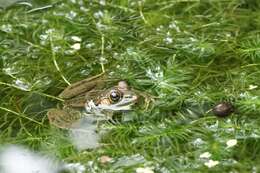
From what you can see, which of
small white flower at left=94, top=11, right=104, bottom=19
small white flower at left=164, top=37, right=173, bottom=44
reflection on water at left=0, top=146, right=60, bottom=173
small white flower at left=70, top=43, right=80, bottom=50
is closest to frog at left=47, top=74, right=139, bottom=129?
reflection on water at left=0, top=146, right=60, bottom=173

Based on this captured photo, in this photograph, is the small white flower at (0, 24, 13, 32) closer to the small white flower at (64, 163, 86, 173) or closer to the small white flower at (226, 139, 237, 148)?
the small white flower at (64, 163, 86, 173)

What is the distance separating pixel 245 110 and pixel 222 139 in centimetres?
22

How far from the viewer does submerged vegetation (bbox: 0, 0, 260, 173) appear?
2.85 meters

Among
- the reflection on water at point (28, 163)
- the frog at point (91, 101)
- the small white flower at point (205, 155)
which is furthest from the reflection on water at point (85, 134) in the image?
the small white flower at point (205, 155)

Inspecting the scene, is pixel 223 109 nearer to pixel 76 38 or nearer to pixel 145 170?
pixel 145 170

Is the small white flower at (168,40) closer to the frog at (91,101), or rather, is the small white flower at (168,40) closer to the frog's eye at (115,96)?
the frog at (91,101)

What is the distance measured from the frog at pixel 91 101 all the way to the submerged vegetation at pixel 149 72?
0.21 feet

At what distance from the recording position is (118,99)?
3.07 metres

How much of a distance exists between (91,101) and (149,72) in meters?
0.36

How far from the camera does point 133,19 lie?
12.2 ft

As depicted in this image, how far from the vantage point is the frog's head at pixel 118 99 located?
10.1 feet

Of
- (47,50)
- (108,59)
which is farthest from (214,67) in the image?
(47,50)

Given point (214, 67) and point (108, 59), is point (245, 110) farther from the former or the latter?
point (108, 59)

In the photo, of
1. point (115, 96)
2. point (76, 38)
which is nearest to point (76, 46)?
point (76, 38)
